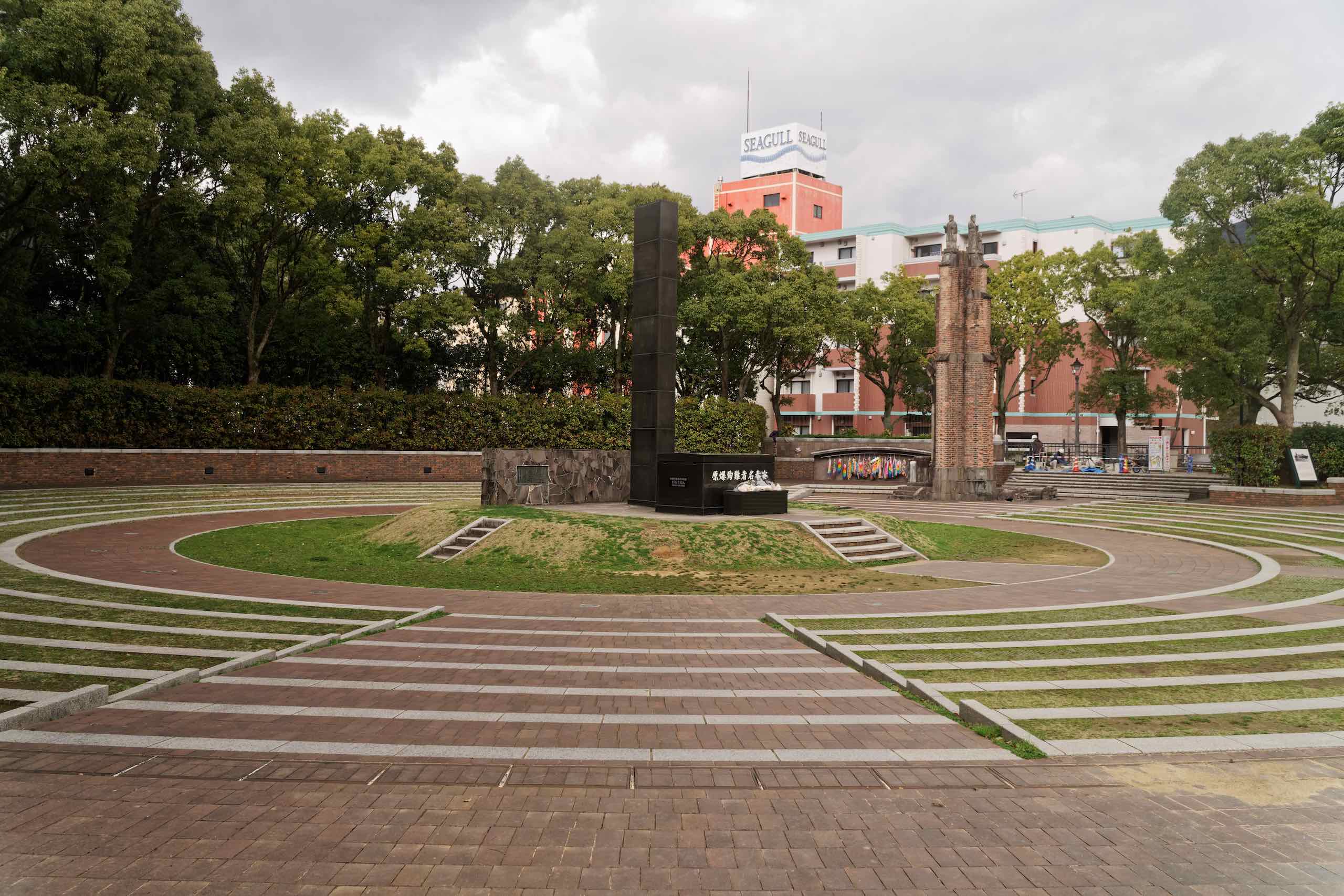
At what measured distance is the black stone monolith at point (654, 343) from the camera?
22359 millimetres

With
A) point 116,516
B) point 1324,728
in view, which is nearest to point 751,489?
point 1324,728

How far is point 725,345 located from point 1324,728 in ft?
131

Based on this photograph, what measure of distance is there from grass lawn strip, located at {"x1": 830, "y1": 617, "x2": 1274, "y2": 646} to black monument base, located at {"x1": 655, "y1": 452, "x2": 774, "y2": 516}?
991 centimetres

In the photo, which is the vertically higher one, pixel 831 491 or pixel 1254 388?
pixel 1254 388

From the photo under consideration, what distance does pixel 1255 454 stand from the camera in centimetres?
3203

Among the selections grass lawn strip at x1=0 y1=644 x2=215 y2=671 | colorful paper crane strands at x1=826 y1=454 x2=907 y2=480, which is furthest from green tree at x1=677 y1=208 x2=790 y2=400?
grass lawn strip at x1=0 y1=644 x2=215 y2=671

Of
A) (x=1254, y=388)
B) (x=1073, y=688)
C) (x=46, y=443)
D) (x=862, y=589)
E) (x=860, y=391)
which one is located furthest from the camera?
(x=860, y=391)

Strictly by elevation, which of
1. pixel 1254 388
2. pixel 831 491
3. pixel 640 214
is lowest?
pixel 831 491

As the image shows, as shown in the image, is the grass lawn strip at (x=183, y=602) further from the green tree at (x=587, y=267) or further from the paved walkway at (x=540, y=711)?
the green tree at (x=587, y=267)

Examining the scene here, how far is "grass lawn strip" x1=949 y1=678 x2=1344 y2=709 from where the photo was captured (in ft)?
24.9

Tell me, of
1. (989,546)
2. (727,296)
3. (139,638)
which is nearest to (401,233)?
(727,296)

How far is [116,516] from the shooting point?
22766mm

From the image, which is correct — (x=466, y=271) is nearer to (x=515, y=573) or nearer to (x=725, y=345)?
(x=725, y=345)

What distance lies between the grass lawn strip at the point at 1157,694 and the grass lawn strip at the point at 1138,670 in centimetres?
41
